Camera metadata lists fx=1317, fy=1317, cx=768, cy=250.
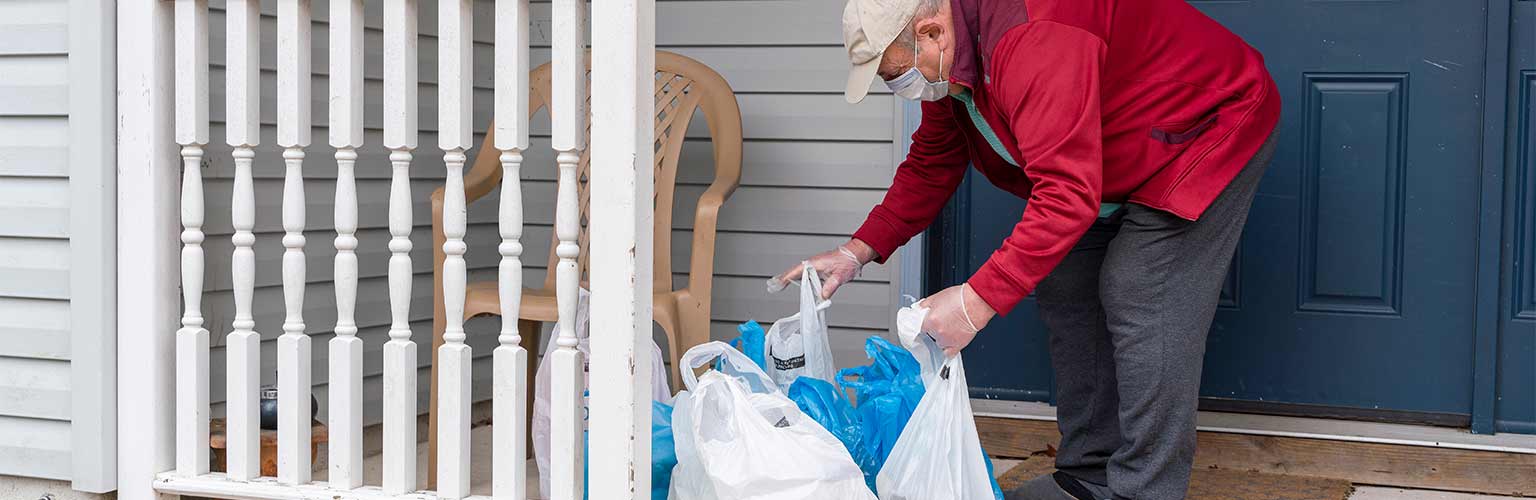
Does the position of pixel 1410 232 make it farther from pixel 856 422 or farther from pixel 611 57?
pixel 611 57

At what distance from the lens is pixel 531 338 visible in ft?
10.3

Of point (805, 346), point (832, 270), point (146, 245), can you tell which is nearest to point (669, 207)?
point (832, 270)

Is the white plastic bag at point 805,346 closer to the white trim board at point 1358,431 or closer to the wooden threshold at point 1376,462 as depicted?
the white trim board at point 1358,431

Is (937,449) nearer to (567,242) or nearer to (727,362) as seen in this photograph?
(727,362)

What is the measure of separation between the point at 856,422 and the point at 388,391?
83 cm

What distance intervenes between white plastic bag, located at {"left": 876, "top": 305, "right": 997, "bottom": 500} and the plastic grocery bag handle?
0.25m

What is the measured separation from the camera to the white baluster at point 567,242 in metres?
2.16

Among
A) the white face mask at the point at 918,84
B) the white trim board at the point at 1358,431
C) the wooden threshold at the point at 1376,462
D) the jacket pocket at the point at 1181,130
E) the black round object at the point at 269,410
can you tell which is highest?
the white face mask at the point at 918,84

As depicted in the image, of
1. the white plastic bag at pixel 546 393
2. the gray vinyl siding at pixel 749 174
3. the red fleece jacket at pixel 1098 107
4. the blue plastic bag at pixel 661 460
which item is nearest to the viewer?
the red fleece jacket at pixel 1098 107

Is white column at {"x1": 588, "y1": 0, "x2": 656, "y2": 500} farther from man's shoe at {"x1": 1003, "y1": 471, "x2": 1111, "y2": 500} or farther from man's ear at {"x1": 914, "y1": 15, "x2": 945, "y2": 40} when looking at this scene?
man's shoe at {"x1": 1003, "y1": 471, "x2": 1111, "y2": 500}

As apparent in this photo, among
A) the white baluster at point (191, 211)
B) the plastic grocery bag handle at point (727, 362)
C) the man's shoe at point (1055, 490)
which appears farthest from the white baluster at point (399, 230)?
the man's shoe at point (1055, 490)

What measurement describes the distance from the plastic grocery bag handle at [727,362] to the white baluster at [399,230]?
0.48m

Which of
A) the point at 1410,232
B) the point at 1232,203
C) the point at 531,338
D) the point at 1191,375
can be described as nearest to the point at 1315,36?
the point at 1410,232

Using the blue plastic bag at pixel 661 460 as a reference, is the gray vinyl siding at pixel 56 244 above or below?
above
